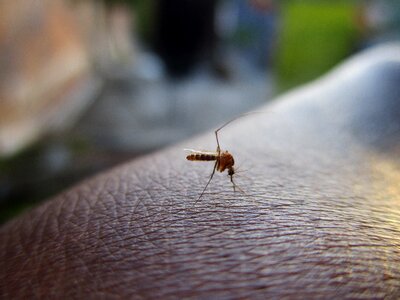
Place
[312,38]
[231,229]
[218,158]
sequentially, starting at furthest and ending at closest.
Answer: [312,38], [218,158], [231,229]

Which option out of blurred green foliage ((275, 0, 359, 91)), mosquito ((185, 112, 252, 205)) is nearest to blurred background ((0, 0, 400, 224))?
blurred green foliage ((275, 0, 359, 91))

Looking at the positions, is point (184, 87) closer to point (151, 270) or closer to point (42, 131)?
point (42, 131)

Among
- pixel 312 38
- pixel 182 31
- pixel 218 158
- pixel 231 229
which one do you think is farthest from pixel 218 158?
pixel 182 31

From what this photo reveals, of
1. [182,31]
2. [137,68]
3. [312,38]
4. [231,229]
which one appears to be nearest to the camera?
[231,229]

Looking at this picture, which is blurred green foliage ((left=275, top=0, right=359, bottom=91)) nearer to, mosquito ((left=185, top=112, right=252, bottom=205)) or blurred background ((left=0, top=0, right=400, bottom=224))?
blurred background ((left=0, top=0, right=400, bottom=224))

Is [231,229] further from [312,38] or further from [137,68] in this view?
[137,68]

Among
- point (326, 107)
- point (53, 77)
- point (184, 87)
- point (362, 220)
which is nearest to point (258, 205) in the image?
point (362, 220)
